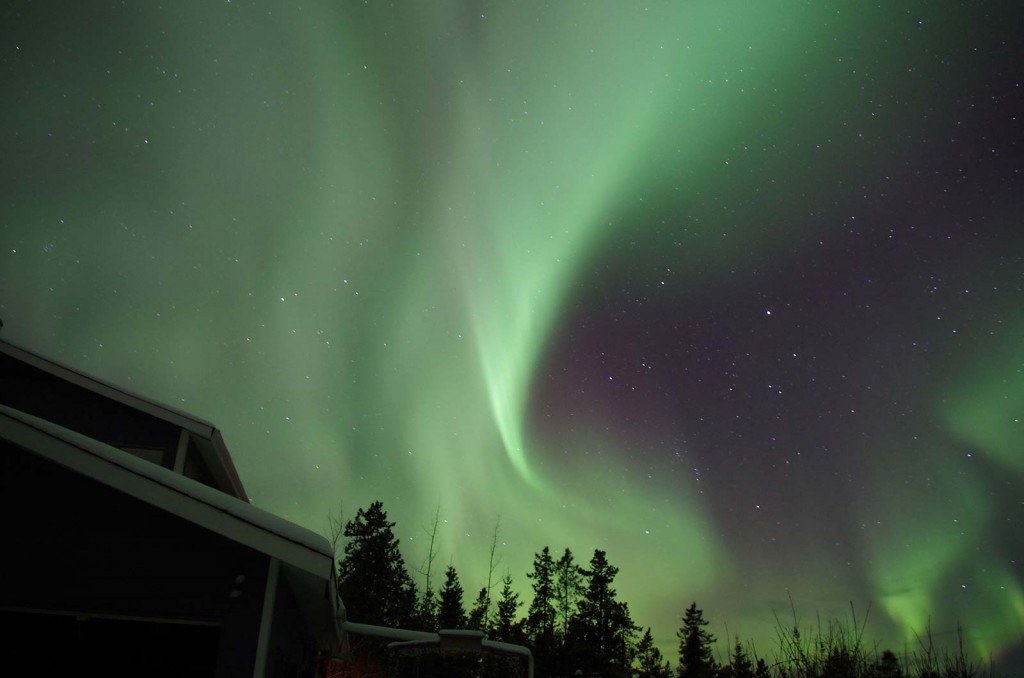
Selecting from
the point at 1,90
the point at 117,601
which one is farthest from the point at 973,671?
the point at 1,90

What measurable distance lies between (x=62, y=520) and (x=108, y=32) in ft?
35.2

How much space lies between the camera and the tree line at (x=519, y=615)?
31.2 meters

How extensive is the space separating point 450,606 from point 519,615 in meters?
7.21

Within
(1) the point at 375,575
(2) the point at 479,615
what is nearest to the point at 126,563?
(1) the point at 375,575

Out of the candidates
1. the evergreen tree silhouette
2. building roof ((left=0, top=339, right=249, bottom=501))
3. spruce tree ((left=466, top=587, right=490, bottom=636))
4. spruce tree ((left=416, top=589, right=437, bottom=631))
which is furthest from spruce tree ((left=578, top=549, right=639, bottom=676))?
building roof ((left=0, top=339, right=249, bottom=501))

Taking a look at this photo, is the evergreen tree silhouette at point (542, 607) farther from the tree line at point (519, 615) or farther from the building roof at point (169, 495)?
the building roof at point (169, 495)

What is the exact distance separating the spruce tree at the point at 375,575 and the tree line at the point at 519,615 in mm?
72

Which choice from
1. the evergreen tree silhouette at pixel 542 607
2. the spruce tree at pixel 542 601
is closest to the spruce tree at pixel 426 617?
the evergreen tree silhouette at pixel 542 607

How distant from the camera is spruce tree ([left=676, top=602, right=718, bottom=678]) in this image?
53094 mm

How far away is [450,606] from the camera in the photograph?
Result: 148 ft

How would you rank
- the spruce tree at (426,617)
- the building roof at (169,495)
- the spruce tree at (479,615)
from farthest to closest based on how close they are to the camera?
the spruce tree at (479,615), the spruce tree at (426,617), the building roof at (169,495)

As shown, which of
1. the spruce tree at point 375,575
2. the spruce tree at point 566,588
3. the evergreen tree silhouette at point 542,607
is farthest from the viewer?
the spruce tree at point 566,588

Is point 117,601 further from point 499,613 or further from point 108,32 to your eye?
point 499,613

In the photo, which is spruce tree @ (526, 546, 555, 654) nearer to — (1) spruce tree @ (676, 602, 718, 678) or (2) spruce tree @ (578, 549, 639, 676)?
(2) spruce tree @ (578, 549, 639, 676)
